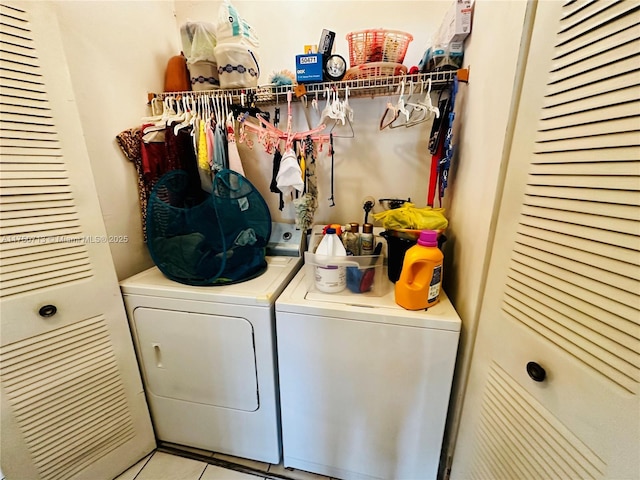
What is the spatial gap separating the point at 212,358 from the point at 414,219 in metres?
1.20

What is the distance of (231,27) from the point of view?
4.47 feet

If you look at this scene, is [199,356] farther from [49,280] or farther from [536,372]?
[536,372]

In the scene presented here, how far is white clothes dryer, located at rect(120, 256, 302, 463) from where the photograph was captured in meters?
1.18

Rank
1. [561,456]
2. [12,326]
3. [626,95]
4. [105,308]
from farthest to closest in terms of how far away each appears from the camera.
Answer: [105,308] < [12,326] < [561,456] < [626,95]

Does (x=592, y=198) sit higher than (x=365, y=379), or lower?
higher

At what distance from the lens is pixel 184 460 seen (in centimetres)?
146

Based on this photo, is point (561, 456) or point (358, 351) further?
point (358, 351)

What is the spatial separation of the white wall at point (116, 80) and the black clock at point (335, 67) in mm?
1113

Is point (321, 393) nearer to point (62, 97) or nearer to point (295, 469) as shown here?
point (295, 469)

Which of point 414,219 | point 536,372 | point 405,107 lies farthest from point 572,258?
point 405,107

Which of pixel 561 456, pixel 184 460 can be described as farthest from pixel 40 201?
pixel 561 456

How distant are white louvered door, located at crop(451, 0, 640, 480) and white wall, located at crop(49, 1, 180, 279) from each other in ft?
5.97

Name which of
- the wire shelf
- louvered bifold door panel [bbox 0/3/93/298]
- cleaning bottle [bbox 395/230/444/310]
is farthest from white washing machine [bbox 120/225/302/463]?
the wire shelf

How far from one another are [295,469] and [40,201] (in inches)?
69.2
